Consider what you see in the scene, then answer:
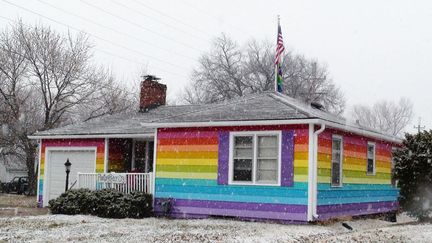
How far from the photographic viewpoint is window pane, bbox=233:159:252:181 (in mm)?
17294

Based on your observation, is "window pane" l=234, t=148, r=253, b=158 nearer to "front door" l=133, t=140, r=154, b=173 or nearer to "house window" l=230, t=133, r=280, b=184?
"house window" l=230, t=133, r=280, b=184

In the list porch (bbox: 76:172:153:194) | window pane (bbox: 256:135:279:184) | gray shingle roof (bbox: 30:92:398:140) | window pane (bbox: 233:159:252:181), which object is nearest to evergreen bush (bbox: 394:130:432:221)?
gray shingle roof (bbox: 30:92:398:140)

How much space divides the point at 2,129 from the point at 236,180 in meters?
22.5

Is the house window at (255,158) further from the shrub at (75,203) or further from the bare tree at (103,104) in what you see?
the bare tree at (103,104)

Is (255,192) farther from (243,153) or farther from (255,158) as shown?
(243,153)

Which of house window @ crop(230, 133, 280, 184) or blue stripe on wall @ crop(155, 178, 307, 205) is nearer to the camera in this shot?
blue stripe on wall @ crop(155, 178, 307, 205)

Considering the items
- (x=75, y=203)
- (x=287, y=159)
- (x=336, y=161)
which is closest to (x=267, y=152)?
(x=287, y=159)

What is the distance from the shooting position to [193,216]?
59.2 feet

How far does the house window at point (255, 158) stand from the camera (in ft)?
55.7

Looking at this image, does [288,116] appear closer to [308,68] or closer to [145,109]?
[145,109]

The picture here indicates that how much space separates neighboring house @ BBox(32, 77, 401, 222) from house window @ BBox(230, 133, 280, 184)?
0.03m

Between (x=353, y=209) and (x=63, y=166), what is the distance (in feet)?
34.9

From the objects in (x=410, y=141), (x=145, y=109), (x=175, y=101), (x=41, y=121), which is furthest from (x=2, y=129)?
(x=175, y=101)

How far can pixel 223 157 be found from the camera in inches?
692
